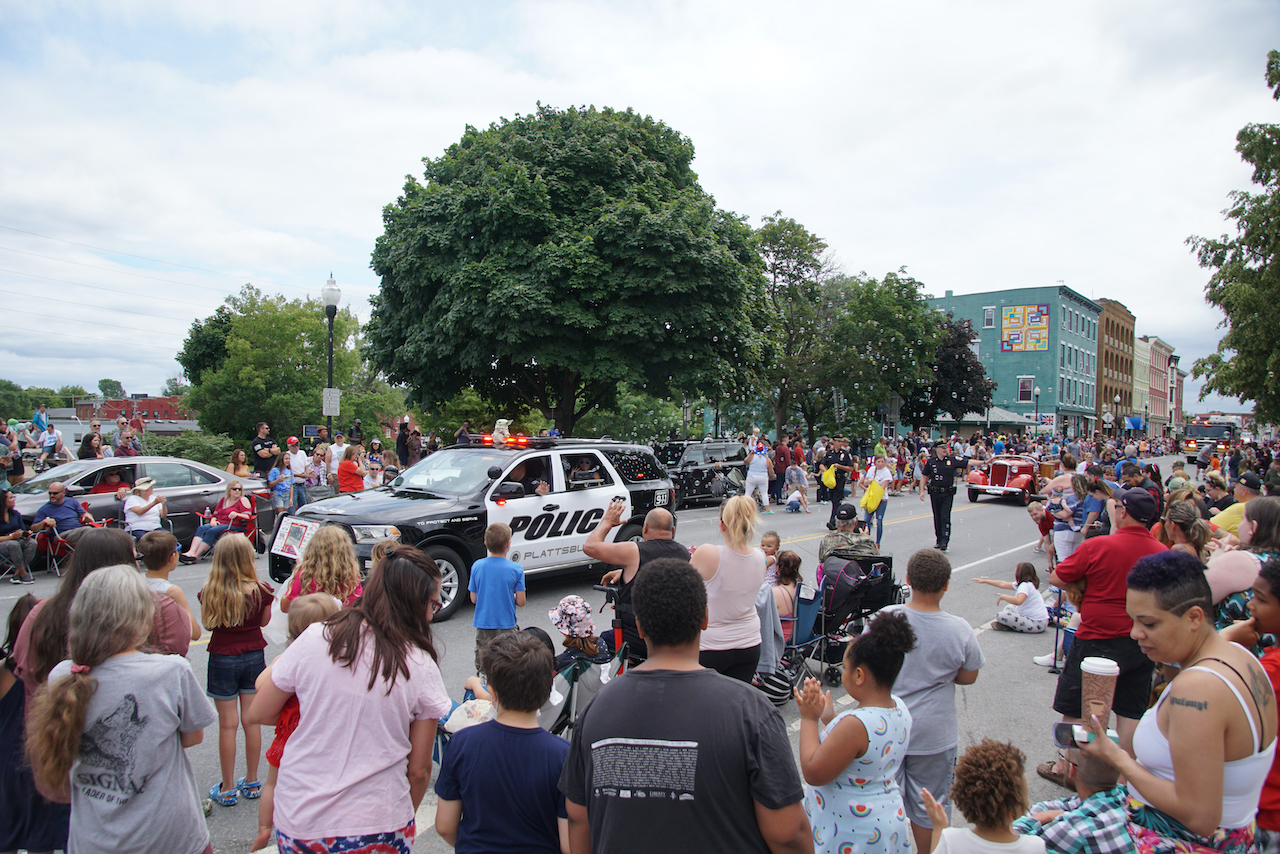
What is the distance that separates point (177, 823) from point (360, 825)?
0.77m

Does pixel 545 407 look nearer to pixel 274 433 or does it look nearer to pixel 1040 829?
pixel 1040 829

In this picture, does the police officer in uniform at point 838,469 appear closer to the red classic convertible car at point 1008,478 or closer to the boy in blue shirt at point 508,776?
the red classic convertible car at point 1008,478

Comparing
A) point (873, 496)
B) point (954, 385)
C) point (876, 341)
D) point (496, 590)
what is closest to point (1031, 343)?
point (954, 385)

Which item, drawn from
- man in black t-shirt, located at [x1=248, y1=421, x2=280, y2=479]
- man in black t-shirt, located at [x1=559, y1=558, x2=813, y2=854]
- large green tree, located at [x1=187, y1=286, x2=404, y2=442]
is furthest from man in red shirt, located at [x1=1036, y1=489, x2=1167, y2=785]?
large green tree, located at [x1=187, y1=286, x2=404, y2=442]

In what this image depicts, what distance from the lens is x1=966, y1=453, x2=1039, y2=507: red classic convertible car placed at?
21.5 meters

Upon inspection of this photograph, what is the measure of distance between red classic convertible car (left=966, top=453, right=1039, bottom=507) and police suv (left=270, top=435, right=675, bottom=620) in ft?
50.4

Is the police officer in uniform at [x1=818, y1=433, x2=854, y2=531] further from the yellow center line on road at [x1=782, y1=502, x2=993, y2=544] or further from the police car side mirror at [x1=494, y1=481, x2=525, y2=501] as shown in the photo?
the police car side mirror at [x1=494, y1=481, x2=525, y2=501]

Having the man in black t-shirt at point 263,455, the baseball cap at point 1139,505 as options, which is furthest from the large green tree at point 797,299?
Answer: the baseball cap at point 1139,505

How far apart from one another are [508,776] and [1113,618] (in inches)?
150

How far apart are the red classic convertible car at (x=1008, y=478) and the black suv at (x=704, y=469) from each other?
7530 mm

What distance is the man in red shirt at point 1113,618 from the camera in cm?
430

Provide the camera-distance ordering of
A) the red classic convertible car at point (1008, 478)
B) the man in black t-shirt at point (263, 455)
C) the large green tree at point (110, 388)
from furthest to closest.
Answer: the large green tree at point (110, 388)
the red classic convertible car at point (1008, 478)
the man in black t-shirt at point (263, 455)

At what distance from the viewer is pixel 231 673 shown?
13.5 ft

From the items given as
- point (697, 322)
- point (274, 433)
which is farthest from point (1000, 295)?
point (274, 433)
